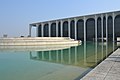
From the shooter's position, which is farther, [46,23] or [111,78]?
[46,23]

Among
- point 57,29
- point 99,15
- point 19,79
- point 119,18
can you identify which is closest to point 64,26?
point 57,29

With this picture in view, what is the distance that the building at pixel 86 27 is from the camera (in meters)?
67.3

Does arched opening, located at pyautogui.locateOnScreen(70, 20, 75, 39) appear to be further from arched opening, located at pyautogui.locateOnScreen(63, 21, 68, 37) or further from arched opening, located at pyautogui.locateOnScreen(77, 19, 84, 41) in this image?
arched opening, located at pyautogui.locateOnScreen(63, 21, 68, 37)

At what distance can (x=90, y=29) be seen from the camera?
7525 centimetres

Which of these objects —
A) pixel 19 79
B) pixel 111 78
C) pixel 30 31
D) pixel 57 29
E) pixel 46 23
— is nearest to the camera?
pixel 111 78

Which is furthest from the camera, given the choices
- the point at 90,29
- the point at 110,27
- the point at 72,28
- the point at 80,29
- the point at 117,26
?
the point at 72,28

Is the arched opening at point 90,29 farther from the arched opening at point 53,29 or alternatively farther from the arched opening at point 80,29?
the arched opening at point 53,29

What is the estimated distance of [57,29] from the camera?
8106cm

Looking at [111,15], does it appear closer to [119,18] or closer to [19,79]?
[119,18]

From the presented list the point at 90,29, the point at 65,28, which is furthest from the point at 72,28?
the point at 90,29

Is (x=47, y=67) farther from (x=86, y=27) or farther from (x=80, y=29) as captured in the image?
(x=80, y=29)

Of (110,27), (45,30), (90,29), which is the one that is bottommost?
(90,29)

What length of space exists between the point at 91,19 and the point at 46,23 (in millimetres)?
21787

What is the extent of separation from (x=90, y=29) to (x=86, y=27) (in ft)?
5.72
